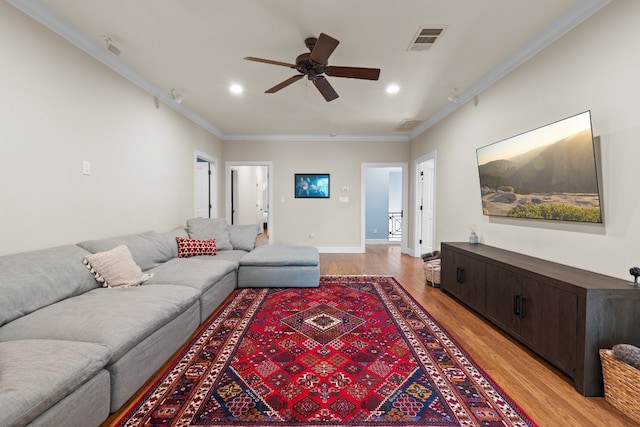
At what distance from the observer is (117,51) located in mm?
2727

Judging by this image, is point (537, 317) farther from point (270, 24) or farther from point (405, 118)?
point (405, 118)

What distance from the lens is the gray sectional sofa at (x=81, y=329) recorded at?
113 centimetres

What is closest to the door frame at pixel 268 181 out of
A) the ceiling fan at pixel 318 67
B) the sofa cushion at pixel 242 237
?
the sofa cushion at pixel 242 237

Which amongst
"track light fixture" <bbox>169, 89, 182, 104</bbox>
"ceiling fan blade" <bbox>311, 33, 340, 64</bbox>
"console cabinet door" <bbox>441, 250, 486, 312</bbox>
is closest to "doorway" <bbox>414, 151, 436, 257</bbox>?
"console cabinet door" <bbox>441, 250, 486, 312</bbox>

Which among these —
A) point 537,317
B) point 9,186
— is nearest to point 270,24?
point 9,186

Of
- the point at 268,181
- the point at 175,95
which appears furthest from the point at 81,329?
the point at 268,181

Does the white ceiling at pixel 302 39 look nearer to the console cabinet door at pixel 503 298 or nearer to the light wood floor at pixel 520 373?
the console cabinet door at pixel 503 298

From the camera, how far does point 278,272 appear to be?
11.9 ft

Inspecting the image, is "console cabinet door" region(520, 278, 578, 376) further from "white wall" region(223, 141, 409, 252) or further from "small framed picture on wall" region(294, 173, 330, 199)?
"small framed picture on wall" region(294, 173, 330, 199)

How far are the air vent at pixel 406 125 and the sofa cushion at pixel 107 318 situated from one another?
460 cm

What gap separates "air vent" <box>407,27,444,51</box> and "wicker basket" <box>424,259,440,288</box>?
2654 millimetres

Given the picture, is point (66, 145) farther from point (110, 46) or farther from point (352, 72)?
point (352, 72)

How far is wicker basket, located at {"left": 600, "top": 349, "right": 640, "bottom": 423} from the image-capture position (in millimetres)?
1453

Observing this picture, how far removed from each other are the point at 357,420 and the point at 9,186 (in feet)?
9.21
